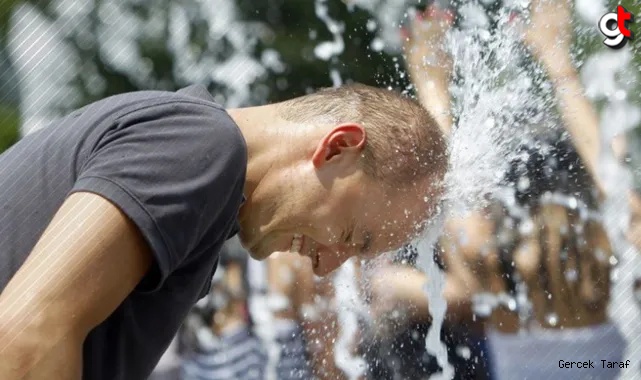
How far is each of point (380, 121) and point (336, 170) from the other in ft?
0.37

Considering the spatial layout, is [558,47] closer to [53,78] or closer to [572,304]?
[572,304]

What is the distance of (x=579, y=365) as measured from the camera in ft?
8.64

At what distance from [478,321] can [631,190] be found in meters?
0.59

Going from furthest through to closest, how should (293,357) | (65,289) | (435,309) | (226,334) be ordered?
(226,334) < (293,357) < (435,309) < (65,289)

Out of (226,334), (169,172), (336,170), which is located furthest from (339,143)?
(226,334)

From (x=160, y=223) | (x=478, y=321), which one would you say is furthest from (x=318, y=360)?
(x=160, y=223)

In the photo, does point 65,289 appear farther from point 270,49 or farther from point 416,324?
point 270,49

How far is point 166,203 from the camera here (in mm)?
1247

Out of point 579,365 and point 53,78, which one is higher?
point 579,365

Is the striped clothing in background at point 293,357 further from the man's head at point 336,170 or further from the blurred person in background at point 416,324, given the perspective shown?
the man's head at point 336,170

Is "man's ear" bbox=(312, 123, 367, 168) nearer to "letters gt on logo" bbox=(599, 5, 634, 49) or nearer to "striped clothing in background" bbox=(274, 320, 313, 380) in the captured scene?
"striped clothing in background" bbox=(274, 320, 313, 380)

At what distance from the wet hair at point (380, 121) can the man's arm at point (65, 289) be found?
49 centimetres

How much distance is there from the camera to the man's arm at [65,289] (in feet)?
3.80

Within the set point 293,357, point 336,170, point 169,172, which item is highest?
point 169,172
